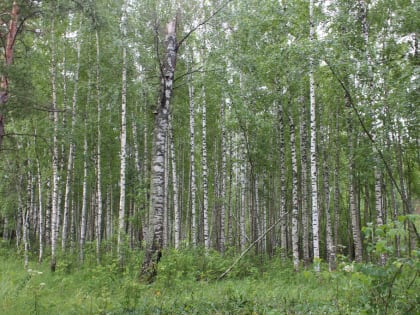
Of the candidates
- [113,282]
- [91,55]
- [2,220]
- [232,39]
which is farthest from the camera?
[2,220]

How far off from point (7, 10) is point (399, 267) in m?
10.6

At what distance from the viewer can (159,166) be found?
30.2 ft

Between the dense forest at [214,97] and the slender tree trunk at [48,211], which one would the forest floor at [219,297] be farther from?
the slender tree trunk at [48,211]

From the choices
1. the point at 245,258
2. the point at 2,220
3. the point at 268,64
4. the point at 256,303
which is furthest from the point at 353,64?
the point at 2,220

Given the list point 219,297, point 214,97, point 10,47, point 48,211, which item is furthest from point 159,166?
point 48,211

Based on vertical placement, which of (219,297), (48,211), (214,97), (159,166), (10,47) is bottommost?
(219,297)

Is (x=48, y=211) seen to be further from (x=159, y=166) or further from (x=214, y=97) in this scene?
(x=159, y=166)

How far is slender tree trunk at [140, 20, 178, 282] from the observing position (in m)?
8.61

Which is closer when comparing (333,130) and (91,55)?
(91,55)

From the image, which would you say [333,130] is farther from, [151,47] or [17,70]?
[17,70]

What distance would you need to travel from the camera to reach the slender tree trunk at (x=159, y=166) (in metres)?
8.61

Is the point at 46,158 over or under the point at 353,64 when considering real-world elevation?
under

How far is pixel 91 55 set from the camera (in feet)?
59.6

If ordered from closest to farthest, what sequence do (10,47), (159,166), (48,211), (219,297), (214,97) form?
(219,297)
(10,47)
(159,166)
(214,97)
(48,211)
